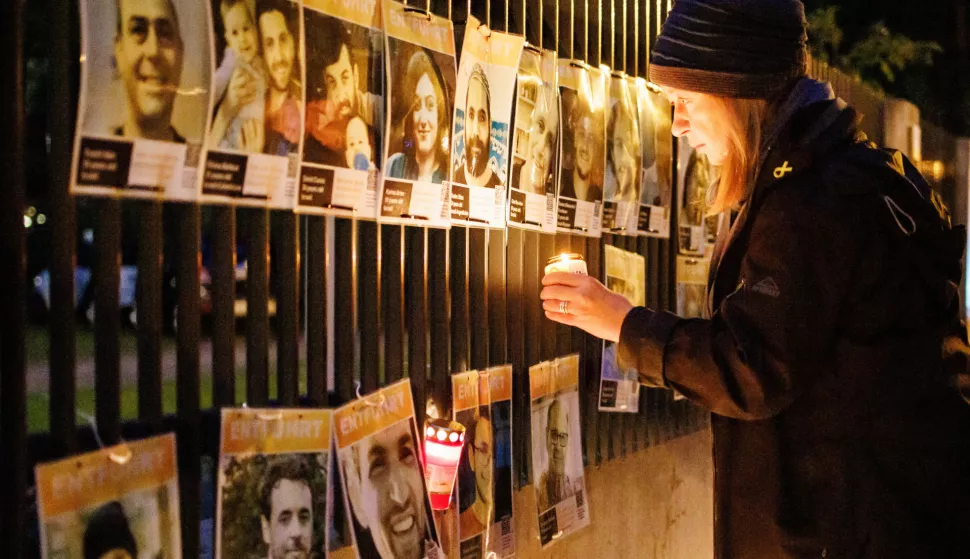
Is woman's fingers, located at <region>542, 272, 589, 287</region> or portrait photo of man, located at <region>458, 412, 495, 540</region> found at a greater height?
woman's fingers, located at <region>542, 272, 589, 287</region>

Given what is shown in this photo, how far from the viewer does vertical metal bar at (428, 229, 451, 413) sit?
289 centimetres

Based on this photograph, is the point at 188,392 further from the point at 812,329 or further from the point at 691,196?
the point at 691,196

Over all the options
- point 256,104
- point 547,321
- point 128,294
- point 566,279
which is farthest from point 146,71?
point 128,294

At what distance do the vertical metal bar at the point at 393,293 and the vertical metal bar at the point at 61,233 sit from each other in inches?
38.0

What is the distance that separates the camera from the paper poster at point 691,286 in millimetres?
4480

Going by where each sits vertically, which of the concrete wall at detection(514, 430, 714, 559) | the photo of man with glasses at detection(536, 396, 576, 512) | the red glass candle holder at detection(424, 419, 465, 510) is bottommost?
the concrete wall at detection(514, 430, 714, 559)

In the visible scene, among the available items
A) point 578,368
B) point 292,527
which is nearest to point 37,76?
point 578,368

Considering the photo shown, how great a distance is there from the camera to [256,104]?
2148mm

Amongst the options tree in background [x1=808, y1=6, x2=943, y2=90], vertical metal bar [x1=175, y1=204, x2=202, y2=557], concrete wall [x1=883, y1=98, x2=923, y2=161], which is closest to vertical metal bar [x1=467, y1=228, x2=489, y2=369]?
vertical metal bar [x1=175, y1=204, x2=202, y2=557]

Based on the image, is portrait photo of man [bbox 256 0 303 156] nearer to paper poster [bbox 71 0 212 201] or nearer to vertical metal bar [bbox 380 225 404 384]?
paper poster [bbox 71 0 212 201]

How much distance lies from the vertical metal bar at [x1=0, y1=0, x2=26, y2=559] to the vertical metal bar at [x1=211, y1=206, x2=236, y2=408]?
471 millimetres

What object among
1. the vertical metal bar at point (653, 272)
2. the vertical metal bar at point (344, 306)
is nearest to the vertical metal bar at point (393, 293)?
the vertical metal bar at point (344, 306)

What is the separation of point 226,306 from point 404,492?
76 centimetres

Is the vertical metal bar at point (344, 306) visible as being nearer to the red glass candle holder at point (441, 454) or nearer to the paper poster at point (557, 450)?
the red glass candle holder at point (441, 454)
